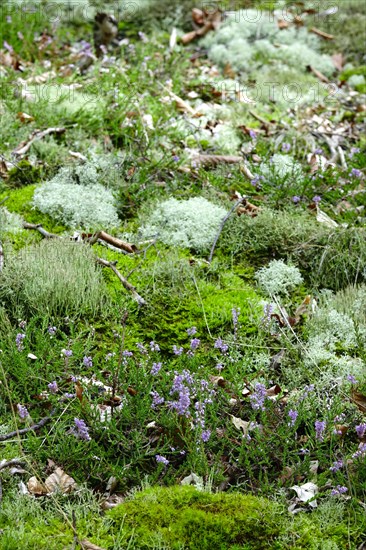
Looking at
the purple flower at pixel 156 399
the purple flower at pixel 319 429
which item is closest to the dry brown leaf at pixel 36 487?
the purple flower at pixel 156 399

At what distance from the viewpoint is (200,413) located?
3.37 metres

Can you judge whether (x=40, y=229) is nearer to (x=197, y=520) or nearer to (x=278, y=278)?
(x=278, y=278)

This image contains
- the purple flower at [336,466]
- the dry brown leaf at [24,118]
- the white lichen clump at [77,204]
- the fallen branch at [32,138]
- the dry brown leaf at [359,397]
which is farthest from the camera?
the dry brown leaf at [24,118]

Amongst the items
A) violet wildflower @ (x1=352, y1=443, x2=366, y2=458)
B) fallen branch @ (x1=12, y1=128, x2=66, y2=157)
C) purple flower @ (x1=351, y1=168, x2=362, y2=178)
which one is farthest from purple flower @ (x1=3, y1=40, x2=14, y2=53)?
→ violet wildflower @ (x1=352, y1=443, x2=366, y2=458)

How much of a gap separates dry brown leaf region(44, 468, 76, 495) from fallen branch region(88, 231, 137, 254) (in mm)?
2083

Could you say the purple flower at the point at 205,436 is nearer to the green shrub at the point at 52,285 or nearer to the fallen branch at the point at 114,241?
the green shrub at the point at 52,285

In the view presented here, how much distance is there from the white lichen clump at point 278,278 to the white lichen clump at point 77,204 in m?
1.27

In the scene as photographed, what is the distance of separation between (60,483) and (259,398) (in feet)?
3.47

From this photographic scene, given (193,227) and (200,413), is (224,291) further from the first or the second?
(200,413)

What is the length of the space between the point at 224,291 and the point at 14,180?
2297 mm

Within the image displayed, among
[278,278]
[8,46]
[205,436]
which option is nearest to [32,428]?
[205,436]

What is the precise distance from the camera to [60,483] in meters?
3.17

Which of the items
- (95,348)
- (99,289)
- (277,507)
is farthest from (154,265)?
(277,507)

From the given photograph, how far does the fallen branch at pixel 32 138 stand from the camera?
593 cm
